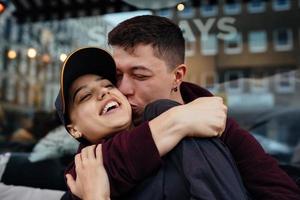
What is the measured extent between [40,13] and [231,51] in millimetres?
1477

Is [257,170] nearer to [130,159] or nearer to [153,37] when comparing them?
[130,159]

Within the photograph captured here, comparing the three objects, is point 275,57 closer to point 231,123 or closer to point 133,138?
point 231,123

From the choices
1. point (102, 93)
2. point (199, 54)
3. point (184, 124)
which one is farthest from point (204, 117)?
point (199, 54)

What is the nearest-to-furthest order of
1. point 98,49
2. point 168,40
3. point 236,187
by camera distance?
point 236,187
point 98,49
point 168,40

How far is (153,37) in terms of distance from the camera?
4.18 ft

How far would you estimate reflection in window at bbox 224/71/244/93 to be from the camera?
3.17 m

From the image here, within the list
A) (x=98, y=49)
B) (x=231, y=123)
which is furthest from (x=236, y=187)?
(x=98, y=49)

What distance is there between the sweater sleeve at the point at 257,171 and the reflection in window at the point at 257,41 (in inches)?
77.9

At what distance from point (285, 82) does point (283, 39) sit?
0.34 metres

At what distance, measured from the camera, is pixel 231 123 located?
1.20 metres

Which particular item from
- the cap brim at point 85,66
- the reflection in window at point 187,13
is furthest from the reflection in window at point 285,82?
the cap brim at point 85,66

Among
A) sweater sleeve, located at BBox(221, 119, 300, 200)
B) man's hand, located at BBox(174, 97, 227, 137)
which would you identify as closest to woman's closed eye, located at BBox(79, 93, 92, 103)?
man's hand, located at BBox(174, 97, 227, 137)

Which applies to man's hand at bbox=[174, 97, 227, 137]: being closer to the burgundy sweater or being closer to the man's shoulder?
the burgundy sweater

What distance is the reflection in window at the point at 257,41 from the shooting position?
303cm
